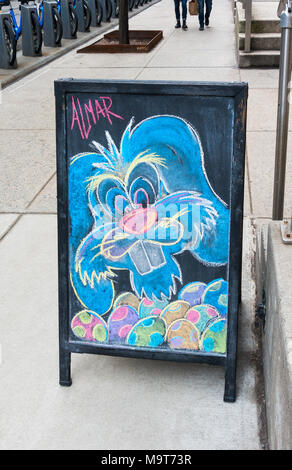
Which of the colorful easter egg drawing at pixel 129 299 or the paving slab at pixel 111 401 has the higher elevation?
the colorful easter egg drawing at pixel 129 299

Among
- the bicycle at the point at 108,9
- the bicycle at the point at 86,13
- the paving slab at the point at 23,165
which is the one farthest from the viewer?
the bicycle at the point at 108,9

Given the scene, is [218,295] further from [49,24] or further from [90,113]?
[49,24]

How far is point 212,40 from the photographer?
14.5m

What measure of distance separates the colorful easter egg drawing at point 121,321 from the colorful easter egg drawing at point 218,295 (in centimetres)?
34

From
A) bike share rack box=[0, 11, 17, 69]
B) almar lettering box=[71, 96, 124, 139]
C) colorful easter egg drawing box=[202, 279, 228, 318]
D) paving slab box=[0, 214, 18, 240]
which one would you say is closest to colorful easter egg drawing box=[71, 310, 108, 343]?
colorful easter egg drawing box=[202, 279, 228, 318]

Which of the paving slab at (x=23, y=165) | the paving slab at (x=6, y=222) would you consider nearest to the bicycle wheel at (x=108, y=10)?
the paving slab at (x=23, y=165)

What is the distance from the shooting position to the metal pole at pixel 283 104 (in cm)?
314

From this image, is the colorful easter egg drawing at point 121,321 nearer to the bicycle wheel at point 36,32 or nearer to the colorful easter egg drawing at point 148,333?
the colorful easter egg drawing at point 148,333

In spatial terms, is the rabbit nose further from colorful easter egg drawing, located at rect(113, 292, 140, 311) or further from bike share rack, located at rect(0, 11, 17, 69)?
bike share rack, located at rect(0, 11, 17, 69)

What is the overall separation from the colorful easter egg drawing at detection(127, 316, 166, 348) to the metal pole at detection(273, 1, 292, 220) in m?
1.06

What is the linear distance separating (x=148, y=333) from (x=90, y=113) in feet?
3.25
